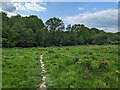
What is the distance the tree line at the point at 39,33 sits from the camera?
33838mm

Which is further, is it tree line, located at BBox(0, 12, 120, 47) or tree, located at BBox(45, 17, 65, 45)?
tree, located at BBox(45, 17, 65, 45)

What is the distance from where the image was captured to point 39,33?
44.0 m

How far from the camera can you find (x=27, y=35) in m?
37.6

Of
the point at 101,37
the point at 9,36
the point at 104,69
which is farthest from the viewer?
the point at 101,37

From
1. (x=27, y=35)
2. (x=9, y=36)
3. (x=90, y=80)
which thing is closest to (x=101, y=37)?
(x=27, y=35)

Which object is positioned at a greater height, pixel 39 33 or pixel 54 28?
pixel 54 28

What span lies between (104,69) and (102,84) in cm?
229

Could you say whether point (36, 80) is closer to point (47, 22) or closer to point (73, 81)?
point (73, 81)

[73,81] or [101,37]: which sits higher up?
[101,37]

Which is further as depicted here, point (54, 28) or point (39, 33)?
point (54, 28)

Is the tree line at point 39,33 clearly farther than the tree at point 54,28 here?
No

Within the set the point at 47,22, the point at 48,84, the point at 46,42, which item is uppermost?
the point at 47,22

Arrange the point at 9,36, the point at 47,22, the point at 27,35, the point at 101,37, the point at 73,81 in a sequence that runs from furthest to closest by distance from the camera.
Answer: the point at 47,22
the point at 101,37
the point at 27,35
the point at 9,36
the point at 73,81

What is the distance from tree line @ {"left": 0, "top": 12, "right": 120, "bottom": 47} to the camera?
3384 cm
